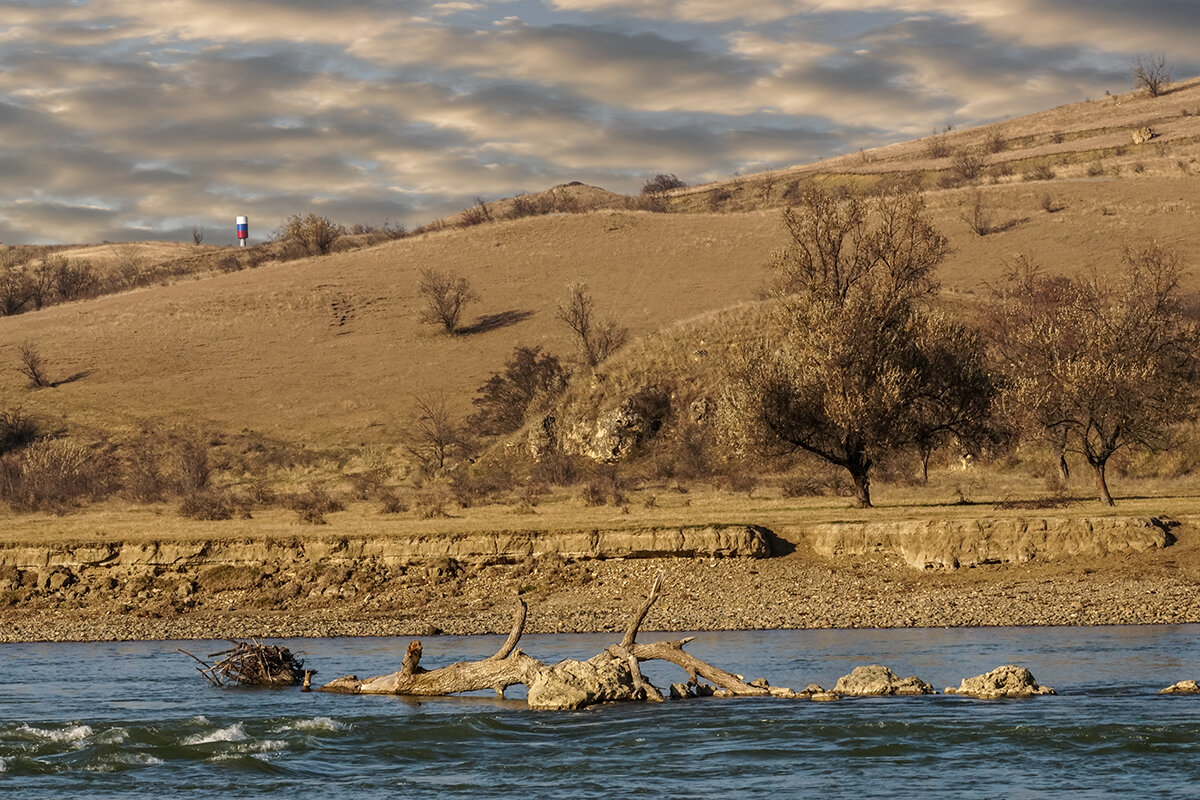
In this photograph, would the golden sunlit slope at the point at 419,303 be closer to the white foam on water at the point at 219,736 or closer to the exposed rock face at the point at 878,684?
the white foam on water at the point at 219,736

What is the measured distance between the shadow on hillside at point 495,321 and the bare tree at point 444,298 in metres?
1.14

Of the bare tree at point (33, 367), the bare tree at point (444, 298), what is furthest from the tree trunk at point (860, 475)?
the bare tree at point (33, 367)

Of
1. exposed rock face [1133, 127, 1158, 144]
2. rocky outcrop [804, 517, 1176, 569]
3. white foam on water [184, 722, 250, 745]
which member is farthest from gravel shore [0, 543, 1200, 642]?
exposed rock face [1133, 127, 1158, 144]

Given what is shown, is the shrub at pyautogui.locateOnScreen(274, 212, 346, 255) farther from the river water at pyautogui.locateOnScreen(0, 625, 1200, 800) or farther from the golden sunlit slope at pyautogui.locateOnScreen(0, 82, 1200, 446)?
the river water at pyautogui.locateOnScreen(0, 625, 1200, 800)

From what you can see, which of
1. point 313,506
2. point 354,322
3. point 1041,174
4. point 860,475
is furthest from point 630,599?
point 1041,174

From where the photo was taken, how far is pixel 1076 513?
37.2 m

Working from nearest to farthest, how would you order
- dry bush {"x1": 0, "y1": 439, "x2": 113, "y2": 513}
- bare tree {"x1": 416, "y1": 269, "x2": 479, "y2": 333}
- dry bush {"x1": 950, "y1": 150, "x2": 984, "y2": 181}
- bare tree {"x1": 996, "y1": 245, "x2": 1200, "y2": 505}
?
bare tree {"x1": 996, "y1": 245, "x2": 1200, "y2": 505}, dry bush {"x1": 0, "y1": 439, "x2": 113, "y2": 513}, bare tree {"x1": 416, "y1": 269, "x2": 479, "y2": 333}, dry bush {"x1": 950, "y1": 150, "x2": 984, "y2": 181}

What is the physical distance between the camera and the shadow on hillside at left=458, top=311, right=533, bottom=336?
102 m

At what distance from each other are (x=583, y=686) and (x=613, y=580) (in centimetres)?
1367

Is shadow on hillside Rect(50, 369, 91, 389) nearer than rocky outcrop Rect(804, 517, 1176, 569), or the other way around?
rocky outcrop Rect(804, 517, 1176, 569)

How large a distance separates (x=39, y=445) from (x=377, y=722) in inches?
2500

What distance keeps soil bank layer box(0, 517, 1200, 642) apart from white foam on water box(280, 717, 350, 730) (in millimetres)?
9757

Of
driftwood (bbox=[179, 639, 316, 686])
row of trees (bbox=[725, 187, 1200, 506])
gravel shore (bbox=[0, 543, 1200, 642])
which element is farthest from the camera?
row of trees (bbox=[725, 187, 1200, 506])

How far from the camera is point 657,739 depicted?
20094 mm
